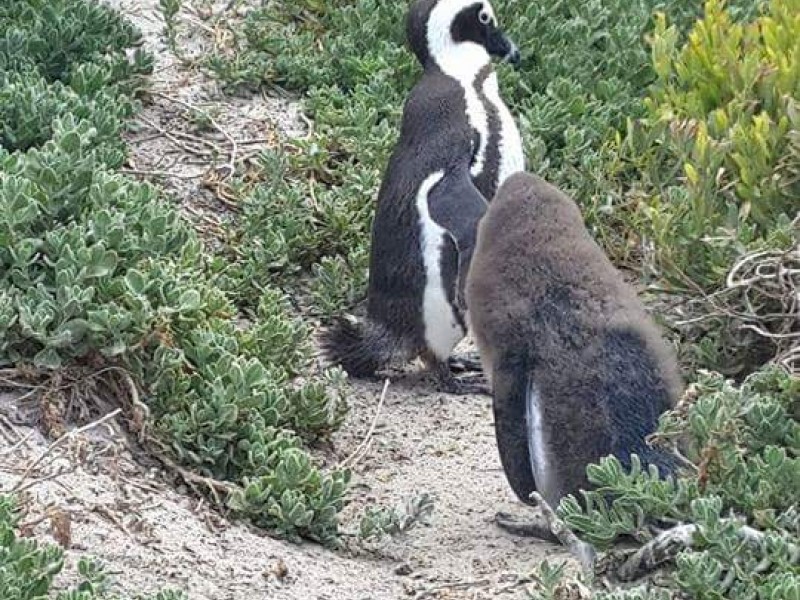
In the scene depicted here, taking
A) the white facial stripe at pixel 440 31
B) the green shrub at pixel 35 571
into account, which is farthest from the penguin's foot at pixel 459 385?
the green shrub at pixel 35 571

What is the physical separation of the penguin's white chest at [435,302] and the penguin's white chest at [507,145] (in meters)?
0.26

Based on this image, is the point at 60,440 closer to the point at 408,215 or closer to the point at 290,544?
the point at 290,544

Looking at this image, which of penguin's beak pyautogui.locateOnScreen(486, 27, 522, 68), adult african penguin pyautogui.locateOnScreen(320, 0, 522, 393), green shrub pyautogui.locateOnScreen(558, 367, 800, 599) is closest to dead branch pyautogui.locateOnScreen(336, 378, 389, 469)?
adult african penguin pyautogui.locateOnScreen(320, 0, 522, 393)

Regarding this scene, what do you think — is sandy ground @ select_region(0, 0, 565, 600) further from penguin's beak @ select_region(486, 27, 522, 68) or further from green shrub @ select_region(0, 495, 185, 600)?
penguin's beak @ select_region(486, 27, 522, 68)

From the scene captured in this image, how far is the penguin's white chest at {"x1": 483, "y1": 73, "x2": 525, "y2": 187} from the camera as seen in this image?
6.37m

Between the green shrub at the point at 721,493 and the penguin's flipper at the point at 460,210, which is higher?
the green shrub at the point at 721,493

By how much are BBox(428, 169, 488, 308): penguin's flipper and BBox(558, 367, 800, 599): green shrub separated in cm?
197

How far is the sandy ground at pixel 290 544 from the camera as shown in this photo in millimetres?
4211

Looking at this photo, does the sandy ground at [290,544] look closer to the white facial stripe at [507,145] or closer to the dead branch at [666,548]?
the dead branch at [666,548]

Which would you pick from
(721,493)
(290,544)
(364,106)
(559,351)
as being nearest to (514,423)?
(559,351)

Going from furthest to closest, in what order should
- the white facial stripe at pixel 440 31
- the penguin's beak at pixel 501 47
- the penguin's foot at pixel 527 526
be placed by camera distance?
the penguin's beak at pixel 501 47 → the white facial stripe at pixel 440 31 → the penguin's foot at pixel 527 526

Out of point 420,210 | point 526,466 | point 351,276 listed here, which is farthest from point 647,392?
point 351,276

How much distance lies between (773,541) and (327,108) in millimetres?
3973

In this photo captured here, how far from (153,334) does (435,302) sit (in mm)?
1567
